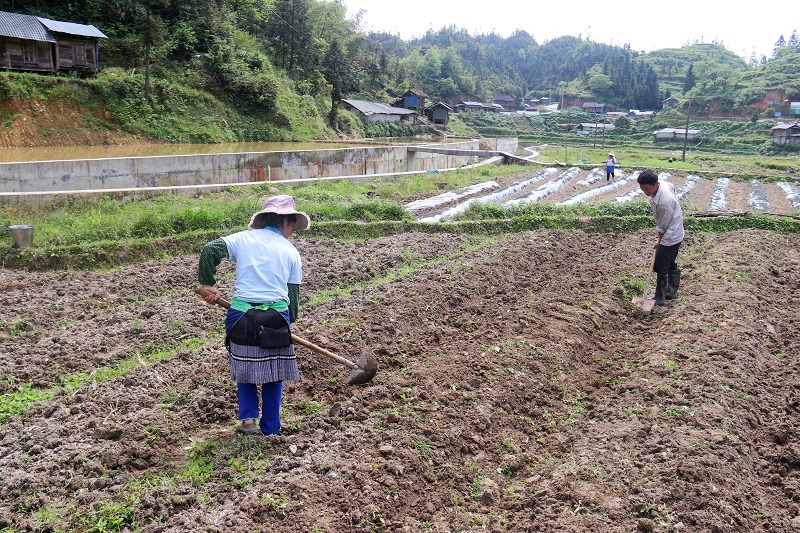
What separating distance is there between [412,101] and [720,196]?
3842cm

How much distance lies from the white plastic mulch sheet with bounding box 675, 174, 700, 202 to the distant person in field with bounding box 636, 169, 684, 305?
11.9 m

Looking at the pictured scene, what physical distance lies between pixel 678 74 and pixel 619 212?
399 ft

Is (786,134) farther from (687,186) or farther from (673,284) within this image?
(673,284)

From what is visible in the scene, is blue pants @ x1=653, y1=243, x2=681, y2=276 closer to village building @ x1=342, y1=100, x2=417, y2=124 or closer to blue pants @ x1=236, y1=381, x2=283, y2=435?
blue pants @ x1=236, y1=381, x2=283, y2=435

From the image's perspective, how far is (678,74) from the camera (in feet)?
385

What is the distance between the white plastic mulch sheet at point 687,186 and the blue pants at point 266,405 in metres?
17.1

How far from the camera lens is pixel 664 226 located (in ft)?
24.1

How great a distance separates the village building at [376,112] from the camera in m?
42.5

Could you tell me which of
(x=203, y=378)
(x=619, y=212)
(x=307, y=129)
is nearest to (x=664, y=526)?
(x=203, y=378)

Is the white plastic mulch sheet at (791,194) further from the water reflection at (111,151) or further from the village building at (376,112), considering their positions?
the village building at (376,112)

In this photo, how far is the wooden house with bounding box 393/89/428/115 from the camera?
176 ft

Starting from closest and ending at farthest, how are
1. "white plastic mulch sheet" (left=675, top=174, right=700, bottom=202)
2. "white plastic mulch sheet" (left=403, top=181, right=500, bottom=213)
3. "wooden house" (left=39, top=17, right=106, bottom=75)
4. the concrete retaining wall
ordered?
1. the concrete retaining wall
2. "white plastic mulch sheet" (left=403, top=181, right=500, bottom=213)
3. "white plastic mulch sheet" (left=675, top=174, right=700, bottom=202)
4. "wooden house" (left=39, top=17, right=106, bottom=75)

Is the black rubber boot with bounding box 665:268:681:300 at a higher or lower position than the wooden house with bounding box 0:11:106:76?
lower

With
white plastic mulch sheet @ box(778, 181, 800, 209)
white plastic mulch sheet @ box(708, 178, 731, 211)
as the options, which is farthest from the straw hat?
white plastic mulch sheet @ box(778, 181, 800, 209)
